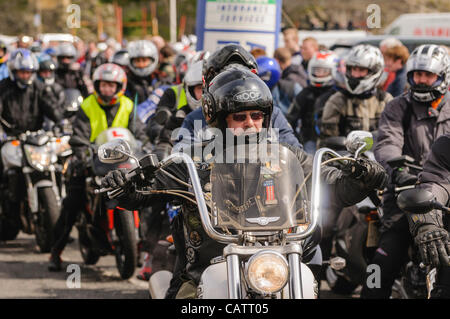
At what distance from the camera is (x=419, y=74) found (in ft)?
20.7

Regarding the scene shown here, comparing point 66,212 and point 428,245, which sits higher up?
point 428,245

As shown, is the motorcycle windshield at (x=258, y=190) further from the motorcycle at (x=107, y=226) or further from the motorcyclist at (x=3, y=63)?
the motorcyclist at (x=3, y=63)

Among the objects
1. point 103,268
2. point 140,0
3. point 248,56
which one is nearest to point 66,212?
point 103,268

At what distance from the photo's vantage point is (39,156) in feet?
30.1

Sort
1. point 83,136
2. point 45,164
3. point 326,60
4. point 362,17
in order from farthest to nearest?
point 362,17 < point 326,60 < point 45,164 < point 83,136

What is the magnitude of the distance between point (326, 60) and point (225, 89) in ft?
19.9

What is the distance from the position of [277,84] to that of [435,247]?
18.0 feet

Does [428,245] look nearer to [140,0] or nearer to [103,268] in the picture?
[103,268]

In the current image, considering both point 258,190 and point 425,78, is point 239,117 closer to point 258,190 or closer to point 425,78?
point 258,190

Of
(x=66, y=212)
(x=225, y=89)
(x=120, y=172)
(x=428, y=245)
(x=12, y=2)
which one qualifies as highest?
(x=12, y=2)

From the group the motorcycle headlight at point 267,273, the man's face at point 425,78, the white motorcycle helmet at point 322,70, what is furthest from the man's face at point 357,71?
the motorcycle headlight at point 267,273

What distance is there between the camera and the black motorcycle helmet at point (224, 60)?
5852mm

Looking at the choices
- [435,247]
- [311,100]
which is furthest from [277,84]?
[435,247]

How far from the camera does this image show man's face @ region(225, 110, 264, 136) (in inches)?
159
